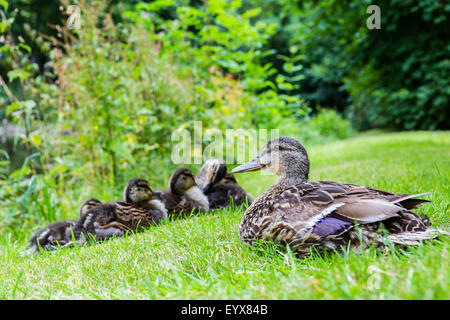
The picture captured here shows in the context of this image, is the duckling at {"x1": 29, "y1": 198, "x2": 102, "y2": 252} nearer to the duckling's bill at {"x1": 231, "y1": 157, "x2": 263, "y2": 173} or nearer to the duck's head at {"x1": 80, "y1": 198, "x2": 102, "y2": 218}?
the duck's head at {"x1": 80, "y1": 198, "x2": 102, "y2": 218}

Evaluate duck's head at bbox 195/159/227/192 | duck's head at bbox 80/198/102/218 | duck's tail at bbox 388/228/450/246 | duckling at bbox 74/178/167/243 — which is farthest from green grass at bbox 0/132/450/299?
duck's head at bbox 195/159/227/192

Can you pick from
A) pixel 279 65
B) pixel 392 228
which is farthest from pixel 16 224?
pixel 279 65

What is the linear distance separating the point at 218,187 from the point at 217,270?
262 centimetres

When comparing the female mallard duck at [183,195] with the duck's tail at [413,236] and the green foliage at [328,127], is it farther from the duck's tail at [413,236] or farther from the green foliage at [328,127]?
the green foliage at [328,127]

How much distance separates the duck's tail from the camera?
6.05ft

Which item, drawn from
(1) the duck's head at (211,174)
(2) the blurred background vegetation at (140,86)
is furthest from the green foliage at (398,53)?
(1) the duck's head at (211,174)

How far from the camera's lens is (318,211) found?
205 centimetres

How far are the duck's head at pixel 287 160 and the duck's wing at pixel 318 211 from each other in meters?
0.31

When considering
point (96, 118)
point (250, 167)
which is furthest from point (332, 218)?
point (96, 118)

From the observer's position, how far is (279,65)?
25.8 m

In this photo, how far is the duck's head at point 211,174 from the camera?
183 inches

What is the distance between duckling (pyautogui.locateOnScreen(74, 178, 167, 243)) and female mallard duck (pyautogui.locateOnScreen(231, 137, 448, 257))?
1590 mm
